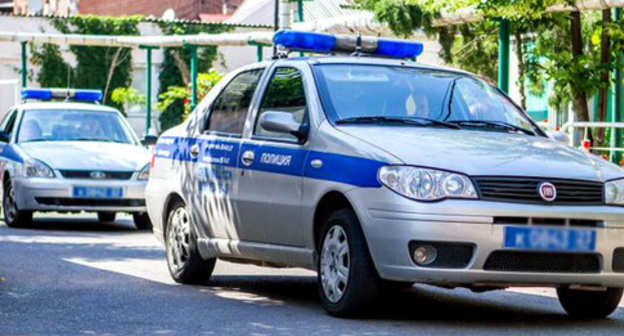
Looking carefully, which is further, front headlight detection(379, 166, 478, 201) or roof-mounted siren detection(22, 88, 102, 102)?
roof-mounted siren detection(22, 88, 102, 102)

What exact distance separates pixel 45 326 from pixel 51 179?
9418mm

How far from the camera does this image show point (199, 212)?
35.7ft

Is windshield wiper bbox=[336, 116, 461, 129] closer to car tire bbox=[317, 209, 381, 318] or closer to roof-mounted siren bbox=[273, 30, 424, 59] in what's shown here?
car tire bbox=[317, 209, 381, 318]

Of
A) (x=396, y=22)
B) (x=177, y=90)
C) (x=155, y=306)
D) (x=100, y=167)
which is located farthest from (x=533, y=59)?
(x=177, y=90)

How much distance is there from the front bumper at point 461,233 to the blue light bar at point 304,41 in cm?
237

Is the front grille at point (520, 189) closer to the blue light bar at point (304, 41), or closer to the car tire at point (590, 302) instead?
the car tire at point (590, 302)

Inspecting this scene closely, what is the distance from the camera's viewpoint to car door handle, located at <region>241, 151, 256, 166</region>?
33.1 feet

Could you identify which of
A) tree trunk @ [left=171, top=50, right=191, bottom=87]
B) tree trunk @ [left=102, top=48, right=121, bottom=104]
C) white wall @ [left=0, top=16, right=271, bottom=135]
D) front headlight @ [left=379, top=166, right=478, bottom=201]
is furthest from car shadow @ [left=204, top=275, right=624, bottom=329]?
tree trunk @ [left=171, top=50, right=191, bottom=87]

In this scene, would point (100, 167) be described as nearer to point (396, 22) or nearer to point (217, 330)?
point (396, 22)

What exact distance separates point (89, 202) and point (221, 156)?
7551mm

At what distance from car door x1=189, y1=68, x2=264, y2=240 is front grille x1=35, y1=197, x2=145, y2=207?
6.86 meters

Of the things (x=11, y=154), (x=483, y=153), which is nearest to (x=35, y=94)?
(x=11, y=154)

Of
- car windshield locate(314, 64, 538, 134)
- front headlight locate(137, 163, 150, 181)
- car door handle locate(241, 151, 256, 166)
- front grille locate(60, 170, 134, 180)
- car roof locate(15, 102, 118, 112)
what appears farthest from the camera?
car roof locate(15, 102, 118, 112)

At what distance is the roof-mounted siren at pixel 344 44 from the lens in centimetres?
1088
